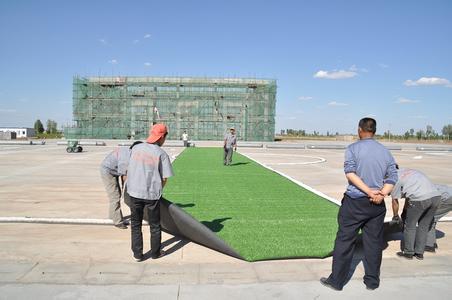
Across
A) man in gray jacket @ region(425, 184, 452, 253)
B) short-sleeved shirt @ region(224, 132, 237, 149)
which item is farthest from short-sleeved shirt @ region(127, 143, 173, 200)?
short-sleeved shirt @ region(224, 132, 237, 149)

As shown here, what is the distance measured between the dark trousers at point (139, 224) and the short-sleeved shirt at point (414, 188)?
10.4 feet

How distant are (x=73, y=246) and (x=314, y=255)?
338 cm

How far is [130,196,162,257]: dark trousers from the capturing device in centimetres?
474

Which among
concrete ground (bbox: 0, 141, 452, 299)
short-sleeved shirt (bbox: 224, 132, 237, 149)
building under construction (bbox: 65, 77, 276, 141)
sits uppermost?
building under construction (bbox: 65, 77, 276, 141)

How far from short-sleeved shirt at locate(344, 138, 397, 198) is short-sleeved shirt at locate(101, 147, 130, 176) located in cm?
346

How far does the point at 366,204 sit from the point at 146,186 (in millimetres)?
2625

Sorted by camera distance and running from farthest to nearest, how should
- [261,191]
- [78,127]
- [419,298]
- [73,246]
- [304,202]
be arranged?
[78,127] < [261,191] < [304,202] < [73,246] < [419,298]

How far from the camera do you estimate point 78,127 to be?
2309 inches

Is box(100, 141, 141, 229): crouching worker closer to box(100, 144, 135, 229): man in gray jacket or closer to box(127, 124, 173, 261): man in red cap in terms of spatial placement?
box(100, 144, 135, 229): man in gray jacket

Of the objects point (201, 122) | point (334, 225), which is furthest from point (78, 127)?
point (334, 225)

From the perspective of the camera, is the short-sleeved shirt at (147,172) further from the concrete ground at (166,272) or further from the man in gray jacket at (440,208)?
the man in gray jacket at (440,208)

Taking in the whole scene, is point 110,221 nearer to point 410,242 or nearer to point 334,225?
point 334,225

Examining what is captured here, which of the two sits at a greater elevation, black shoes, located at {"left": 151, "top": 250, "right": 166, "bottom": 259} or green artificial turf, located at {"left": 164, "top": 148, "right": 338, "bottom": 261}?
green artificial turf, located at {"left": 164, "top": 148, "right": 338, "bottom": 261}

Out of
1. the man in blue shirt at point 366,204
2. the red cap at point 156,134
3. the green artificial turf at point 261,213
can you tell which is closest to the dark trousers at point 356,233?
the man in blue shirt at point 366,204
